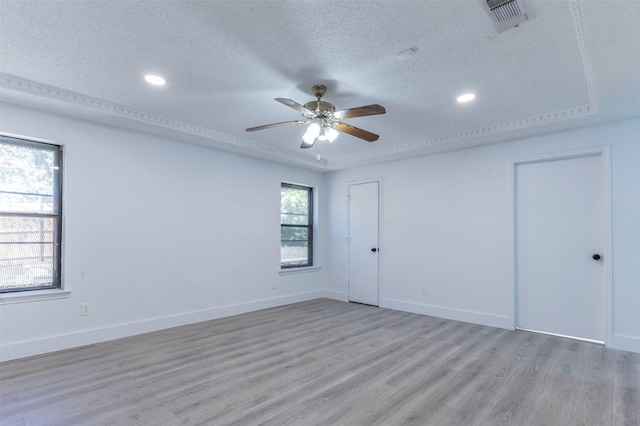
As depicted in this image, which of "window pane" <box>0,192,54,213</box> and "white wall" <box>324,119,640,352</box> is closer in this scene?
"window pane" <box>0,192,54,213</box>

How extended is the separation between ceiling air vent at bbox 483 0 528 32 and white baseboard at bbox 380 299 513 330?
12.0 feet

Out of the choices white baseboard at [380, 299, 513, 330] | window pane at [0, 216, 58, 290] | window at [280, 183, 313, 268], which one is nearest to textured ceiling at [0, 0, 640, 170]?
window pane at [0, 216, 58, 290]

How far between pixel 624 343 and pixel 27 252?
20.9 feet

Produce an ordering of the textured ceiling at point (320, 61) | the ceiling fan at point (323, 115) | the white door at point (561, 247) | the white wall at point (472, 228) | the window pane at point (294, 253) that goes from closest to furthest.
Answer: the textured ceiling at point (320, 61) < the ceiling fan at point (323, 115) < the white wall at point (472, 228) < the white door at point (561, 247) < the window pane at point (294, 253)

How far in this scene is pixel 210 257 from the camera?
4.75 m

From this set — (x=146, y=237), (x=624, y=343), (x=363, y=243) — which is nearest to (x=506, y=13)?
(x=624, y=343)

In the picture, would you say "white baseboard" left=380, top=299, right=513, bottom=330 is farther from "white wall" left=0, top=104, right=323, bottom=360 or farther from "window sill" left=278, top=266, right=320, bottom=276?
"white wall" left=0, top=104, right=323, bottom=360

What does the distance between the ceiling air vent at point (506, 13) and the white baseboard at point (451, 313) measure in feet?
12.0

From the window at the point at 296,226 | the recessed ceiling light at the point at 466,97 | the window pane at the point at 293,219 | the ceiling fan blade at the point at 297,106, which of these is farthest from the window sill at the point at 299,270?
the recessed ceiling light at the point at 466,97

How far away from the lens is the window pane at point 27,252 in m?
3.30

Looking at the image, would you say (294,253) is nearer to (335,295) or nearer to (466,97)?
(335,295)

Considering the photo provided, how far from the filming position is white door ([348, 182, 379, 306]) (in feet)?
19.1

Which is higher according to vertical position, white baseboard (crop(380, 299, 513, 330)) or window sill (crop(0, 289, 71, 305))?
window sill (crop(0, 289, 71, 305))

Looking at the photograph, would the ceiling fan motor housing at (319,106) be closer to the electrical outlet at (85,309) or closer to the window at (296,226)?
the window at (296,226)
